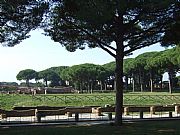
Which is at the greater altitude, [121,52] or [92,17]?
[92,17]

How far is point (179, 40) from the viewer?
58.4 feet

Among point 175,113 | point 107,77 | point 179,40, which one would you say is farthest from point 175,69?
point 179,40

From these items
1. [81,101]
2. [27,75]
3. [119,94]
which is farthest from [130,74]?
[119,94]

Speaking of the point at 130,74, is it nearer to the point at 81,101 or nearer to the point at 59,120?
the point at 81,101

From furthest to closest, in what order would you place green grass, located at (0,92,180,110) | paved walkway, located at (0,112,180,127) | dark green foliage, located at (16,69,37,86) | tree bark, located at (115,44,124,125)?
1. dark green foliage, located at (16,69,37,86)
2. green grass, located at (0,92,180,110)
3. paved walkway, located at (0,112,180,127)
4. tree bark, located at (115,44,124,125)

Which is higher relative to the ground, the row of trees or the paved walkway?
the row of trees

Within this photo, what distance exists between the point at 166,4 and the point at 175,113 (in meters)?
12.5

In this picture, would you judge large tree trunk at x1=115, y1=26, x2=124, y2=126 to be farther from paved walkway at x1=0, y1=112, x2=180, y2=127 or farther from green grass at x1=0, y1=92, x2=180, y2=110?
green grass at x1=0, y1=92, x2=180, y2=110

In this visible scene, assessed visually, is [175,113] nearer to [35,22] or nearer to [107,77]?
[35,22]

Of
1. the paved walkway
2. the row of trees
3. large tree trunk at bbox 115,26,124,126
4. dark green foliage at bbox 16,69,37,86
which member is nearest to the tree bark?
large tree trunk at bbox 115,26,124,126

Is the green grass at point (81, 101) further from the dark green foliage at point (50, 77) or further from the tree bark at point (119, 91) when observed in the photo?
the dark green foliage at point (50, 77)

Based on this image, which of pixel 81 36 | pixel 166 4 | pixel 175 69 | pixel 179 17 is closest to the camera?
pixel 166 4

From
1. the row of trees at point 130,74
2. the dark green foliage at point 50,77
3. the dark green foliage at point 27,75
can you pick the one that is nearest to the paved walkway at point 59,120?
the row of trees at point 130,74

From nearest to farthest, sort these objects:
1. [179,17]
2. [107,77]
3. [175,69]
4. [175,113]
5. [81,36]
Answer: [179,17] < [81,36] < [175,113] < [175,69] < [107,77]
